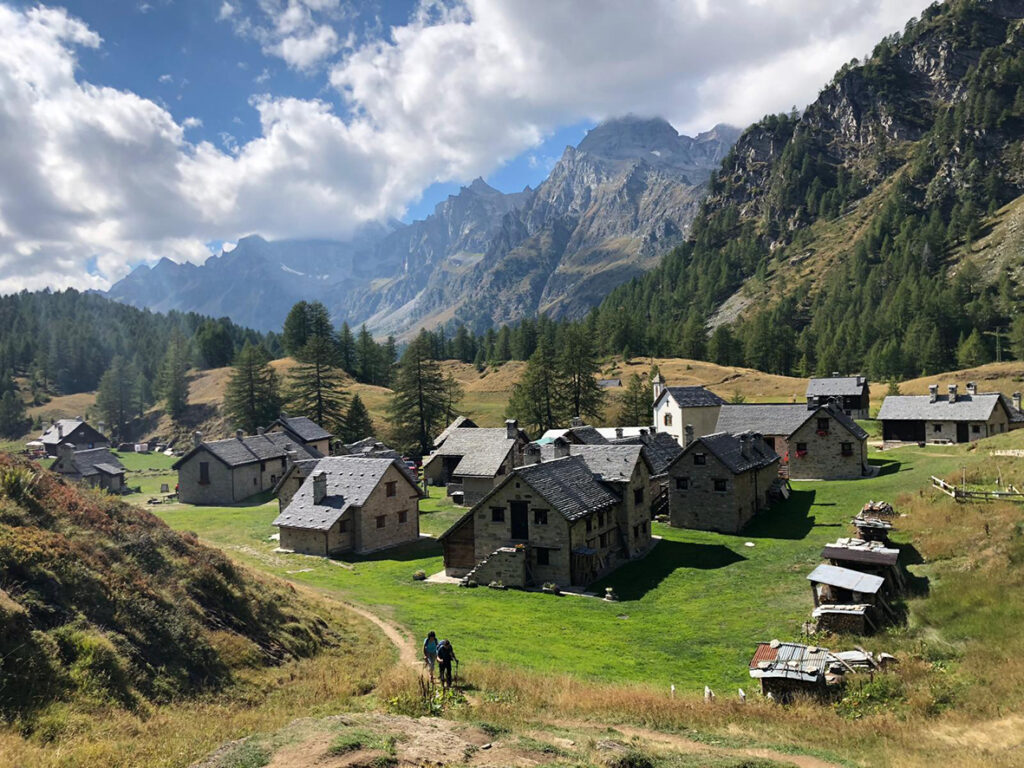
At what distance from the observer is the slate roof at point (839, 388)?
89.3 metres

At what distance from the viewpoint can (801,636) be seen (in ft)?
85.0

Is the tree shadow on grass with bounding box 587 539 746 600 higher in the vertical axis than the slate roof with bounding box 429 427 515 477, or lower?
lower

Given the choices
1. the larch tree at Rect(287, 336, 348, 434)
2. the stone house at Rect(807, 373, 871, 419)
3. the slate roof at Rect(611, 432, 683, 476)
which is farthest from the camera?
the larch tree at Rect(287, 336, 348, 434)

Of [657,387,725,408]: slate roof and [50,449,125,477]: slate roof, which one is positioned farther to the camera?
[50,449,125,477]: slate roof

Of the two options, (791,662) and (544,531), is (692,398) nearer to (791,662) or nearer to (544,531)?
(544,531)

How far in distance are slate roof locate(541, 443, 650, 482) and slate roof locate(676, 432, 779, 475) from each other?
5.79 metres

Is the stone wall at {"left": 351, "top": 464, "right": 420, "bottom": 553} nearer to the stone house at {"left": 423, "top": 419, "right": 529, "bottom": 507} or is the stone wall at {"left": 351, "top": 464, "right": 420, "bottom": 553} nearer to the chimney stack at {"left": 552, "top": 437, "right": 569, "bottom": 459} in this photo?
the stone house at {"left": 423, "top": 419, "right": 529, "bottom": 507}

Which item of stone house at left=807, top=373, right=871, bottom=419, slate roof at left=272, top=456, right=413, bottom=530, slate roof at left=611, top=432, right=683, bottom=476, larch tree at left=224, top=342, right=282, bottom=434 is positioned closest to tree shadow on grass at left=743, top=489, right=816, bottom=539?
slate roof at left=611, top=432, right=683, bottom=476

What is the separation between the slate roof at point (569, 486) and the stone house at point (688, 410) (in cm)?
3324

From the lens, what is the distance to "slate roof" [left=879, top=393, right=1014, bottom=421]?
A: 234ft

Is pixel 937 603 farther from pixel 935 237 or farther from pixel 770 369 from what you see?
pixel 935 237

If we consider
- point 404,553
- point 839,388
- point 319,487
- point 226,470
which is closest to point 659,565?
point 404,553

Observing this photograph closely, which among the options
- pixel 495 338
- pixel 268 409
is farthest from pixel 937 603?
pixel 495 338

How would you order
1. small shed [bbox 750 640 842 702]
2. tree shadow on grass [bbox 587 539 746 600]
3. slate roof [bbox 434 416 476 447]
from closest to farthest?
small shed [bbox 750 640 842 702]
tree shadow on grass [bbox 587 539 746 600]
slate roof [bbox 434 416 476 447]
